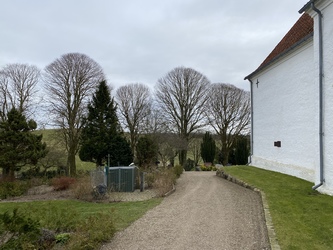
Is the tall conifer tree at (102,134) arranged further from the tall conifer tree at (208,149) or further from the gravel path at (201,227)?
the gravel path at (201,227)

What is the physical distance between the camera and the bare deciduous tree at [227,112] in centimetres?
3274

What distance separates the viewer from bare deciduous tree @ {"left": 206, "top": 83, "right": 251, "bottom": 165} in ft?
107

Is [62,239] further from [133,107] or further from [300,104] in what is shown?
[133,107]

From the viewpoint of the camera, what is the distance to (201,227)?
21.0 feet

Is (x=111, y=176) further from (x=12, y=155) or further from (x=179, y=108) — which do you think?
(x=179, y=108)

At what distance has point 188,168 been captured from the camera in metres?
31.1

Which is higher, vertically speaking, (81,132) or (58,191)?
(81,132)

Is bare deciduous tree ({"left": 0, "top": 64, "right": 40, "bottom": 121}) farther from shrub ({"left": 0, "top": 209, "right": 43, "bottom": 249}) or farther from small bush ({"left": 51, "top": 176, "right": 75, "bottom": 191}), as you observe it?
shrub ({"left": 0, "top": 209, "right": 43, "bottom": 249})

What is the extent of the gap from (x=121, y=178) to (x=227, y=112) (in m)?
20.8

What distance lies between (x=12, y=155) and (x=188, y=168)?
18424mm

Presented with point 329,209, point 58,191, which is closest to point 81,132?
point 58,191

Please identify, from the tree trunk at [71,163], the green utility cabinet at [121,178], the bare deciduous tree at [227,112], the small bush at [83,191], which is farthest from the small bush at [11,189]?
the bare deciduous tree at [227,112]

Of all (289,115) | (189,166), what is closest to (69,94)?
(189,166)

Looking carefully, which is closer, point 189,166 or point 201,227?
point 201,227
